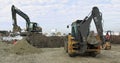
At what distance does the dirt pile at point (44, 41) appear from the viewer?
1518 inches

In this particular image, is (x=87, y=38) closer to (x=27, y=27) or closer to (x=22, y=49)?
(x=22, y=49)

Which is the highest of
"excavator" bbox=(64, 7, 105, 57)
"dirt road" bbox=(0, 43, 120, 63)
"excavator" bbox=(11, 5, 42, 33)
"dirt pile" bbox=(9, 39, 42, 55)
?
"excavator" bbox=(11, 5, 42, 33)

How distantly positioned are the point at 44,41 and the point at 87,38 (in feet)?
57.3

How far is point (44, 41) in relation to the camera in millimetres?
39219

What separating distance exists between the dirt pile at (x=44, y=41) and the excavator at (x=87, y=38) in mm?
16170

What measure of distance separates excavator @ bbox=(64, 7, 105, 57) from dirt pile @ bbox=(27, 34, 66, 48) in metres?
16.2

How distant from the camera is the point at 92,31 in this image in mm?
23312

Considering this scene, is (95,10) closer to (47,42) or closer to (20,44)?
(20,44)

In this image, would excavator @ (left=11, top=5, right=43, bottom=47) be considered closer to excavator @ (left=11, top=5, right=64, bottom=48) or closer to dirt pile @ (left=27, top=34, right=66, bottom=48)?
excavator @ (left=11, top=5, right=64, bottom=48)

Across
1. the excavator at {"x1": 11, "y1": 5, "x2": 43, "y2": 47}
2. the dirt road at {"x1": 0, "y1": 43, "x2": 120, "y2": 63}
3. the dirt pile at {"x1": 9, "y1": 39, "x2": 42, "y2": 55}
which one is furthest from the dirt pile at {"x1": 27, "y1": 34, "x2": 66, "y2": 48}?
the dirt road at {"x1": 0, "y1": 43, "x2": 120, "y2": 63}

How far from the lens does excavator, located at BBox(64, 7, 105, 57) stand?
71.3ft

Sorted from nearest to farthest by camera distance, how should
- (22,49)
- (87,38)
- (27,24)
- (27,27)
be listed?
1. (87,38)
2. (22,49)
3. (27,27)
4. (27,24)

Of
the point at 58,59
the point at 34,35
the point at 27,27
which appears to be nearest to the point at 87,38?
the point at 58,59

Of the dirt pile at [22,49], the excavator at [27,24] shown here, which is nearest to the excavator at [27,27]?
the excavator at [27,24]
